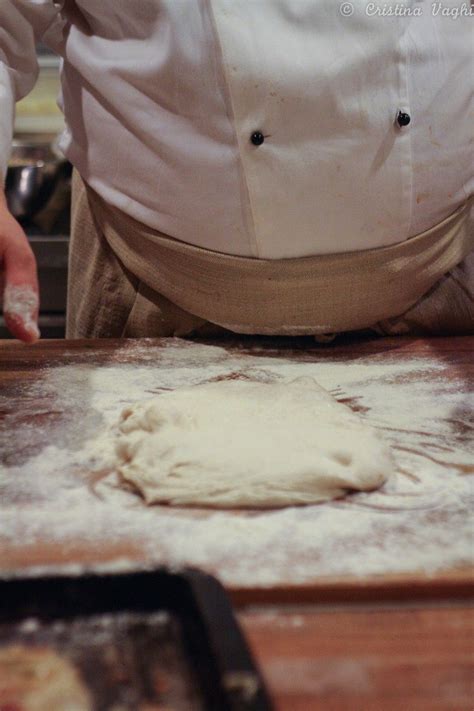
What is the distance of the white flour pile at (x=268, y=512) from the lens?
2.89ft

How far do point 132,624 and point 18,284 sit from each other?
2.14 feet

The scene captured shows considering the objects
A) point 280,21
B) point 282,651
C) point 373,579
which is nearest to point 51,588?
point 282,651

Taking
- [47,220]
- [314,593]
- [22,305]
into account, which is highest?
[22,305]

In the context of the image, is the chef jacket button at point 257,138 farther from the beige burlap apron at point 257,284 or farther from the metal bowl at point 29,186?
the metal bowl at point 29,186

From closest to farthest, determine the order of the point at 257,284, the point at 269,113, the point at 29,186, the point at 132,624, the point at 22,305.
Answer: the point at 132,624 < the point at 22,305 < the point at 269,113 < the point at 257,284 < the point at 29,186

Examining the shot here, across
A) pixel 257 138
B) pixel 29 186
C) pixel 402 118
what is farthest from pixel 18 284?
pixel 29 186

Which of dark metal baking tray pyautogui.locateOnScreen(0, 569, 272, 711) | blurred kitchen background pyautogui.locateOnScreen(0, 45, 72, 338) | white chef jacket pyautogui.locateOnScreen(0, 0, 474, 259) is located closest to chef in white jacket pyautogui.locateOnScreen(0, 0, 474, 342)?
white chef jacket pyautogui.locateOnScreen(0, 0, 474, 259)

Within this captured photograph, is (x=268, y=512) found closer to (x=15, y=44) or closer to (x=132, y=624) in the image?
(x=132, y=624)

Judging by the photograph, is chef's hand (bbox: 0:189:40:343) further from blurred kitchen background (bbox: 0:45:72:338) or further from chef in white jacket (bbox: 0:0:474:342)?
blurred kitchen background (bbox: 0:45:72:338)

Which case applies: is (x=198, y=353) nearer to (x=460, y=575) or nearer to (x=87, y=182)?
(x=87, y=182)

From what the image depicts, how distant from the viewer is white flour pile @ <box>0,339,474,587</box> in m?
0.88

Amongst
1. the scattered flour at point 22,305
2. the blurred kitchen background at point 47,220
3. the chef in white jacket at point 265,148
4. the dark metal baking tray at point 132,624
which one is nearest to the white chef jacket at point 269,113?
the chef in white jacket at point 265,148

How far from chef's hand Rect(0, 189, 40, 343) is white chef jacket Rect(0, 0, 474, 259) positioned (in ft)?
1.35

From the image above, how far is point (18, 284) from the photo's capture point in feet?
3.96
